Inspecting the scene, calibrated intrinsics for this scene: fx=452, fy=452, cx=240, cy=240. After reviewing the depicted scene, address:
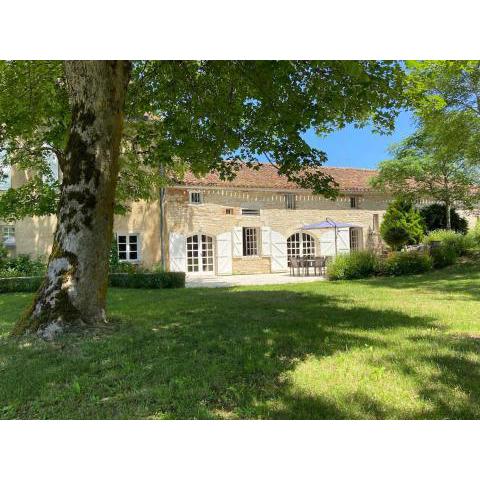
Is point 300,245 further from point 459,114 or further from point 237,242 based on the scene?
point 459,114

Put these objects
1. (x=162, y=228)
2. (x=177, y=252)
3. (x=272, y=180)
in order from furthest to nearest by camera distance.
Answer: (x=272, y=180), (x=177, y=252), (x=162, y=228)

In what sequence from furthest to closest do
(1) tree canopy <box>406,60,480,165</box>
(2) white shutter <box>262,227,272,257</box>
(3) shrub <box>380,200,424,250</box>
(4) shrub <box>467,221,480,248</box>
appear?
(2) white shutter <box>262,227,272,257</box> < (3) shrub <box>380,200,424,250</box> < (4) shrub <box>467,221,480,248</box> < (1) tree canopy <box>406,60,480,165</box>

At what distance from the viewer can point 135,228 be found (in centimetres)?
1523

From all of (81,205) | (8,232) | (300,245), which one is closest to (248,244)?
(300,245)

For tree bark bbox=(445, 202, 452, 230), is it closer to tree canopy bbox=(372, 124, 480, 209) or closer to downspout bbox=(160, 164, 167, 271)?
tree canopy bbox=(372, 124, 480, 209)

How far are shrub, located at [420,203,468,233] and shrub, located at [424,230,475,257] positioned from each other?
2207mm

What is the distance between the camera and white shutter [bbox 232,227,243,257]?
16.6 meters

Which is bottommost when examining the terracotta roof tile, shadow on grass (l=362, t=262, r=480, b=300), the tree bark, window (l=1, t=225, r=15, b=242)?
shadow on grass (l=362, t=262, r=480, b=300)

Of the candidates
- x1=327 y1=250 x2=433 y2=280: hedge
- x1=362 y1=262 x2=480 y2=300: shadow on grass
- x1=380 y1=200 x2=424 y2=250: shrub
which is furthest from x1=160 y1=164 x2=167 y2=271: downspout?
x1=380 y1=200 x2=424 y2=250: shrub

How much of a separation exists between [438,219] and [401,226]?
1801mm

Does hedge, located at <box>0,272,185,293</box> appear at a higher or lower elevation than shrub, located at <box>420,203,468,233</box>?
lower

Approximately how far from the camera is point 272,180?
55.4 feet
